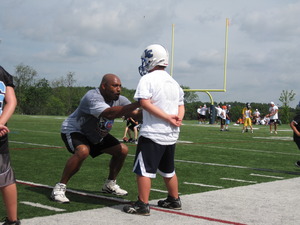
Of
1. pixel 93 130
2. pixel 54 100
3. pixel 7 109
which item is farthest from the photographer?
pixel 54 100

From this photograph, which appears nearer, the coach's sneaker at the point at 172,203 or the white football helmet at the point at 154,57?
the white football helmet at the point at 154,57

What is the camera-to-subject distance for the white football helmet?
507 centimetres

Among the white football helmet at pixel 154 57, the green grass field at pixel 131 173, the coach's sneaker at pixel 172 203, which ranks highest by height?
the white football helmet at pixel 154 57

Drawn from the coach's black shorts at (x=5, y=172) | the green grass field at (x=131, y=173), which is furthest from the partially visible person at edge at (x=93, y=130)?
the coach's black shorts at (x=5, y=172)

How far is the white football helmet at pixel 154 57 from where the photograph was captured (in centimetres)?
507

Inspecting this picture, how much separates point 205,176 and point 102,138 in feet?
9.17

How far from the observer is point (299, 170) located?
945 cm

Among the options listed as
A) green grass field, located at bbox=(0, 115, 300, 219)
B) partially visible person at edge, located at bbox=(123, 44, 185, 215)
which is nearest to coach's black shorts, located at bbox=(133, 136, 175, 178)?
partially visible person at edge, located at bbox=(123, 44, 185, 215)

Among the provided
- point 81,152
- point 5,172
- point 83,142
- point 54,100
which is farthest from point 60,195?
point 54,100

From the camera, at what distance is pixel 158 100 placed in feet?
16.3

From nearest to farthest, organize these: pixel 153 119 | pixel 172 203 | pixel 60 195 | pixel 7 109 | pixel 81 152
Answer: pixel 7 109
pixel 153 119
pixel 172 203
pixel 60 195
pixel 81 152

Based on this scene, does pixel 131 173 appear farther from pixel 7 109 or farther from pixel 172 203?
pixel 7 109

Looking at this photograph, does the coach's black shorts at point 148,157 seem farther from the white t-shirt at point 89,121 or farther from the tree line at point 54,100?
the tree line at point 54,100

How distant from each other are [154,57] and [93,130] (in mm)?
1223
